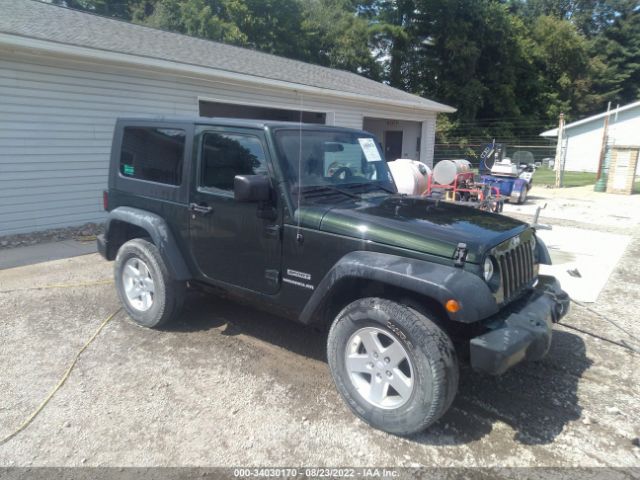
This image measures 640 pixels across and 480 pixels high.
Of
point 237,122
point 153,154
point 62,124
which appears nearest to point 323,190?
point 237,122

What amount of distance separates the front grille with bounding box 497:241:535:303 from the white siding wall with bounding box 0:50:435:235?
26.4 ft

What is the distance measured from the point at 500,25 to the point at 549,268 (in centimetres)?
3619

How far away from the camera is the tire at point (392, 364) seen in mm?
2770

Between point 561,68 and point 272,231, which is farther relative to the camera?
point 561,68

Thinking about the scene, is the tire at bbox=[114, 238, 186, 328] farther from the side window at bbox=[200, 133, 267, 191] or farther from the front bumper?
the front bumper

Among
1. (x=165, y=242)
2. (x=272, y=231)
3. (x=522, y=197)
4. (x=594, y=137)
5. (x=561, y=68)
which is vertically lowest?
(x=165, y=242)

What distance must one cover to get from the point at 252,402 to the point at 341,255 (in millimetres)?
1240

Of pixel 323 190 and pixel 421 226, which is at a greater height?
pixel 323 190

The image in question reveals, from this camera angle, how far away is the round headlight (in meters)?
2.96

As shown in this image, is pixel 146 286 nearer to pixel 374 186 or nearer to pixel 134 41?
pixel 374 186

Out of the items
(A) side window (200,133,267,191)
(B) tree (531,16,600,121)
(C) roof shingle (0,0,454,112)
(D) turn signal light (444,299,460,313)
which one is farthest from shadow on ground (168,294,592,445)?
(B) tree (531,16,600,121)

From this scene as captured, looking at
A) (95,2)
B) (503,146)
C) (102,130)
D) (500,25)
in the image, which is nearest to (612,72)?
(500,25)

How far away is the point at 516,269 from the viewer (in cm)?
336

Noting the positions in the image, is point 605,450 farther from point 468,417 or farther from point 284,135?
point 284,135
